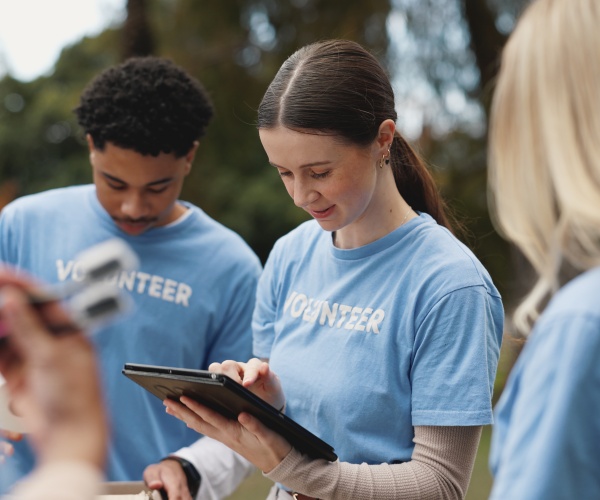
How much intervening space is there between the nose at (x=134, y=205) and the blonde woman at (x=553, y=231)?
5.34 feet

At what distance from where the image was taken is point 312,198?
7.11ft

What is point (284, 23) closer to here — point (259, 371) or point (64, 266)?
point (64, 266)

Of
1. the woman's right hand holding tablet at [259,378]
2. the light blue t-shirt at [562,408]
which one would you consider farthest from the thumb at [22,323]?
the woman's right hand holding tablet at [259,378]

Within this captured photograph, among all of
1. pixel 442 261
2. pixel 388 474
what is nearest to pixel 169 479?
pixel 388 474

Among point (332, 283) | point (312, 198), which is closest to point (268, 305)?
point (332, 283)

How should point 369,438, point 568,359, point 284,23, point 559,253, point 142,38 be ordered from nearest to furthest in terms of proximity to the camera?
point 568,359
point 559,253
point 369,438
point 142,38
point 284,23

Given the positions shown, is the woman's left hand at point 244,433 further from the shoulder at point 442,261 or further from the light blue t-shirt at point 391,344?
the shoulder at point 442,261

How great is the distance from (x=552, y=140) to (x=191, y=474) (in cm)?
165

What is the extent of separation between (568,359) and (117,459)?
1892mm

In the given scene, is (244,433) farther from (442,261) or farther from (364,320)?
(442,261)

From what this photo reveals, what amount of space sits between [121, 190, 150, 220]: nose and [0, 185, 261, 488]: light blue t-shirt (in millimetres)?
113

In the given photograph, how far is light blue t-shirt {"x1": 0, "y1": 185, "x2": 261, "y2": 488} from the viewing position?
2713 millimetres

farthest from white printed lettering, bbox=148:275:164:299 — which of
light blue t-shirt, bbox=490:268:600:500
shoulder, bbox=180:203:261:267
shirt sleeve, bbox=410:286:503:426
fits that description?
light blue t-shirt, bbox=490:268:600:500

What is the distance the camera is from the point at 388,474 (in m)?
2.01
